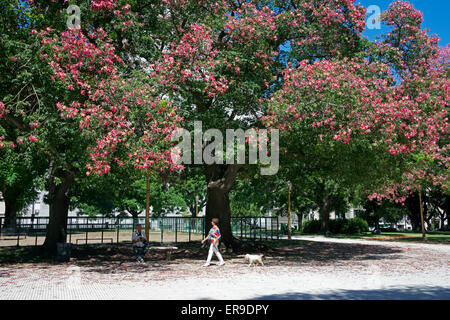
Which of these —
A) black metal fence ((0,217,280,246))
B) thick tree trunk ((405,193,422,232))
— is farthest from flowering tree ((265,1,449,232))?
thick tree trunk ((405,193,422,232))

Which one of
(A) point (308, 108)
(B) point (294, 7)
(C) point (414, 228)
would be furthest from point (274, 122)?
(C) point (414, 228)

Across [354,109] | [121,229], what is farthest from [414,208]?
[354,109]

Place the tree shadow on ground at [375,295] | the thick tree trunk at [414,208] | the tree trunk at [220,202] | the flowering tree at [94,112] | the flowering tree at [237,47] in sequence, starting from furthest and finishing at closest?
1. the thick tree trunk at [414,208]
2. the tree trunk at [220,202]
3. the flowering tree at [237,47]
4. the flowering tree at [94,112]
5. the tree shadow on ground at [375,295]

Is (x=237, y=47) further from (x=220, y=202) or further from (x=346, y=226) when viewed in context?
(x=346, y=226)

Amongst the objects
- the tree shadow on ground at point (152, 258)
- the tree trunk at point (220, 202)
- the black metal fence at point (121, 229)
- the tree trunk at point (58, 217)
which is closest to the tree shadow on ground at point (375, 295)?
the tree shadow on ground at point (152, 258)

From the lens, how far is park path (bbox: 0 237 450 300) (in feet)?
27.8

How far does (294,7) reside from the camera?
1783 cm

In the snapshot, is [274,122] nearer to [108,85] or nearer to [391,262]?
[108,85]

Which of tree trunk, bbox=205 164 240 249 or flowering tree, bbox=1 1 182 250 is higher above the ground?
flowering tree, bbox=1 1 182 250

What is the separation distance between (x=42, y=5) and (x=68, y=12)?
174cm

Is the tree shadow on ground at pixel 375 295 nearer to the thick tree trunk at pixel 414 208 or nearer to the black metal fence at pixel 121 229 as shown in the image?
the black metal fence at pixel 121 229

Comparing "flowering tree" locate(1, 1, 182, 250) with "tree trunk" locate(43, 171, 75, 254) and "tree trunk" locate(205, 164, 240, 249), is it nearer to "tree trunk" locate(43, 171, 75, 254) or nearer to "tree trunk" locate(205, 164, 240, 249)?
"tree trunk" locate(43, 171, 75, 254)

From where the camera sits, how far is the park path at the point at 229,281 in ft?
27.8

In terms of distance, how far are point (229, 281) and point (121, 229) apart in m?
16.1
